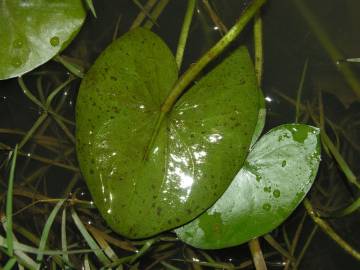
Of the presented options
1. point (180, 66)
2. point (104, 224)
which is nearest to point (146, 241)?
point (104, 224)

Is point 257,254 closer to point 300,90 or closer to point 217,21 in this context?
point 300,90

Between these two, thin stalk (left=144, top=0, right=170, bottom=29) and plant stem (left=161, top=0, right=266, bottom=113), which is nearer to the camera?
plant stem (left=161, top=0, right=266, bottom=113)

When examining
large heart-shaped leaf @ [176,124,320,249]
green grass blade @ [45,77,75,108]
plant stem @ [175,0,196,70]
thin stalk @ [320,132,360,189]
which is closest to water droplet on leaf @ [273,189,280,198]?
large heart-shaped leaf @ [176,124,320,249]

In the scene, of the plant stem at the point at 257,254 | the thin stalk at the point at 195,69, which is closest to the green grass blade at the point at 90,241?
the thin stalk at the point at 195,69

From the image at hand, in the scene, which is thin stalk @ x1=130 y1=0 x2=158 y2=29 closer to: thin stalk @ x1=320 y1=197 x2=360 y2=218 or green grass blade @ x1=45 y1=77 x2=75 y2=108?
green grass blade @ x1=45 y1=77 x2=75 y2=108

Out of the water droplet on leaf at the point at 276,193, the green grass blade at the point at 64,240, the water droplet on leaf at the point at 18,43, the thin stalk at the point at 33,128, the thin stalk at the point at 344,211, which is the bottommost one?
the green grass blade at the point at 64,240

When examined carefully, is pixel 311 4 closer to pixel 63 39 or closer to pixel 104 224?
pixel 63 39

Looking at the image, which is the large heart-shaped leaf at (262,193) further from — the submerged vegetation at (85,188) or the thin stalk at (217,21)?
the thin stalk at (217,21)

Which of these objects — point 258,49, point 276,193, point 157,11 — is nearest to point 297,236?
point 276,193
